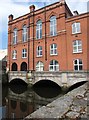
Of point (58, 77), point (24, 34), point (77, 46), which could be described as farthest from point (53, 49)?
point (24, 34)

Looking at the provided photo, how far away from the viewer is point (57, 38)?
24219 millimetres

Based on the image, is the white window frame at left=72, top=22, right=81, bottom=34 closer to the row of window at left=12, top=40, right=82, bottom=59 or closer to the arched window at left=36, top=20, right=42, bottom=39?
the row of window at left=12, top=40, right=82, bottom=59

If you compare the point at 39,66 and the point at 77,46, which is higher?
the point at 77,46

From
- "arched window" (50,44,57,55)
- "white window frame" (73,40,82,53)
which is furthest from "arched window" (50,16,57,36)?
"white window frame" (73,40,82,53)

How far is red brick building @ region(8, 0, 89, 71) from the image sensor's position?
72.9 feet

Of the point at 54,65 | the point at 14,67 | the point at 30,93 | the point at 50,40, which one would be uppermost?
the point at 50,40

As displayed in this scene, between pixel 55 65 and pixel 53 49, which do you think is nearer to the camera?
pixel 55 65

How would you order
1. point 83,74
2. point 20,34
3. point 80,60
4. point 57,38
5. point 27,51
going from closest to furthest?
point 83,74
point 80,60
point 57,38
point 27,51
point 20,34

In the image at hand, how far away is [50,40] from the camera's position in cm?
2498

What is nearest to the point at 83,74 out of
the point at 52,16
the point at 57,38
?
the point at 57,38

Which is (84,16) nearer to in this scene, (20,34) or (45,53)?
(45,53)

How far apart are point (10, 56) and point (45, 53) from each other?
829 cm

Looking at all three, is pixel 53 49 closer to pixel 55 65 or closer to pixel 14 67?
pixel 55 65

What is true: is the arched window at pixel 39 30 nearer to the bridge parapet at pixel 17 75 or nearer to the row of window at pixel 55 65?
the row of window at pixel 55 65
